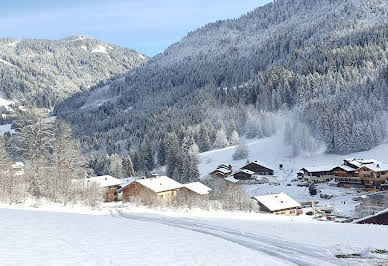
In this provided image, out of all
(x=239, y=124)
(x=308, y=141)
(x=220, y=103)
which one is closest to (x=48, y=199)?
(x=308, y=141)

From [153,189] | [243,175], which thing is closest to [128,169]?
[243,175]

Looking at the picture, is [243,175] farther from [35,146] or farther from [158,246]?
[158,246]

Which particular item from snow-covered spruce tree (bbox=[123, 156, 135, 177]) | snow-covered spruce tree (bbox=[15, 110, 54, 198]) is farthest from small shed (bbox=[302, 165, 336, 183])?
snow-covered spruce tree (bbox=[15, 110, 54, 198])

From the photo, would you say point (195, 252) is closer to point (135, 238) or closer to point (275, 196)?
point (135, 238)

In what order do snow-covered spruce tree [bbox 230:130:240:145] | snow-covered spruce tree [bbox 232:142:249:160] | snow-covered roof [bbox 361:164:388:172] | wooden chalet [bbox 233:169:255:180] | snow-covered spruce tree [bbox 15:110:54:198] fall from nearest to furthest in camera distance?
snow-covered spruce tree [bbox 15:110:54:198]
snow-covered roof [bbox 361:164:388:172]
wooden chalet [bbox 233:169:255:180]
snow-covered spruce tree [bbox 232:142:249:160]
snow-covered spruce tree [bbox 230:130:240:145]

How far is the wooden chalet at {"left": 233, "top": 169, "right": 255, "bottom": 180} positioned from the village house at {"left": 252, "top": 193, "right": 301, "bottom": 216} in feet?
125

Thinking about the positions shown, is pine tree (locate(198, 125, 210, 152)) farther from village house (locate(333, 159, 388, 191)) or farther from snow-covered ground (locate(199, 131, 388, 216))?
village house (locate(333, 159, 388, 191))

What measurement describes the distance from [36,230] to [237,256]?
977 cm

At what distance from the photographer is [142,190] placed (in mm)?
61562

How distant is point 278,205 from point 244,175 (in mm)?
41844

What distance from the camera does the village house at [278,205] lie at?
194 ft

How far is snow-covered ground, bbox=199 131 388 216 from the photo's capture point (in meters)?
77.6

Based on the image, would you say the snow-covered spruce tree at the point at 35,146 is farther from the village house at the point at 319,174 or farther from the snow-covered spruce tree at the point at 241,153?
the snow-covered spruce tree at the point at 241,153

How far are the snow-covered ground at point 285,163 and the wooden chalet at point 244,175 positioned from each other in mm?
5622
